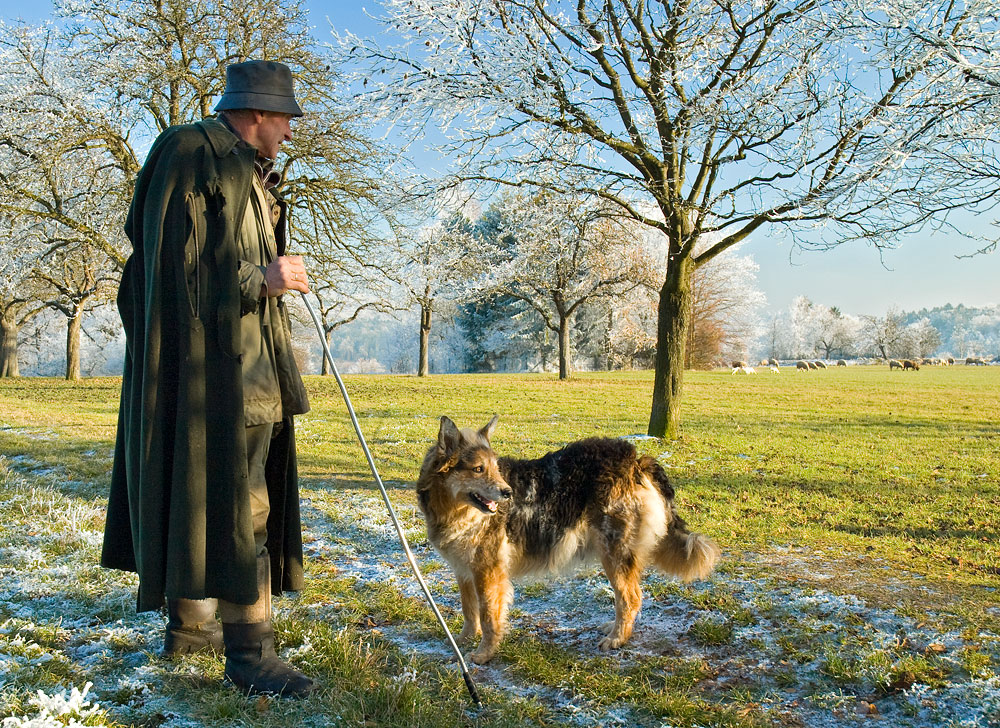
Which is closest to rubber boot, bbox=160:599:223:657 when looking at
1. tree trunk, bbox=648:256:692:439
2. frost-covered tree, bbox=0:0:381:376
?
tree trunk, bbox=648:256:692:439

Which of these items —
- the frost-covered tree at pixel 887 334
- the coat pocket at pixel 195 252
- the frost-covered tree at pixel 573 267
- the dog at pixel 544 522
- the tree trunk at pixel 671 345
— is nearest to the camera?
the coat pocket at pixel 195 252

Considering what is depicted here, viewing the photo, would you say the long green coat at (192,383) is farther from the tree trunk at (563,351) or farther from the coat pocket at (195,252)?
the tree trunk at (563,351)

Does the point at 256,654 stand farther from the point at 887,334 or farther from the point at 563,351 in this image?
the point at 887,334

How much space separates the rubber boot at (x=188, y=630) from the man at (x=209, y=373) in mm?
405

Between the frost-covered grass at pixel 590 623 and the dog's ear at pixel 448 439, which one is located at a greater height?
the dog's ear at pixel 448 439

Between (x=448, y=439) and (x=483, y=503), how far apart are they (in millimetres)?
430

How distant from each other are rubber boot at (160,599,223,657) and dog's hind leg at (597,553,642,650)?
2.21 meters

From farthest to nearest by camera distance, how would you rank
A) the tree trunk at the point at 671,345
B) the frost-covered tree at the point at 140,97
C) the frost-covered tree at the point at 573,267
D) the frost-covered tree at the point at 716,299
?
the frost-covered tree at the point at 716,299 → the frost-covered tree at the point at 573,267 → the frost-covered tree at the point at 140,97 → the tree trunk at the point at 671,345

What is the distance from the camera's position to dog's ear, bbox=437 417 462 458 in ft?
13.0

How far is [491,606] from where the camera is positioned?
3.98m

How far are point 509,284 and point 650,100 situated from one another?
70.5 feet

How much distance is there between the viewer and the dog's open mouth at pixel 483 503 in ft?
12.9

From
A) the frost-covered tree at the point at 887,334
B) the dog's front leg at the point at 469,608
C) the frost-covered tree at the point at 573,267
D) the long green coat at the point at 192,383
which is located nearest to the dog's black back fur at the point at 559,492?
the dog's front leg at the point at 469,608

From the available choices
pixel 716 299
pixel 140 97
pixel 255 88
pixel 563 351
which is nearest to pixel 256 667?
pixel 255 88
